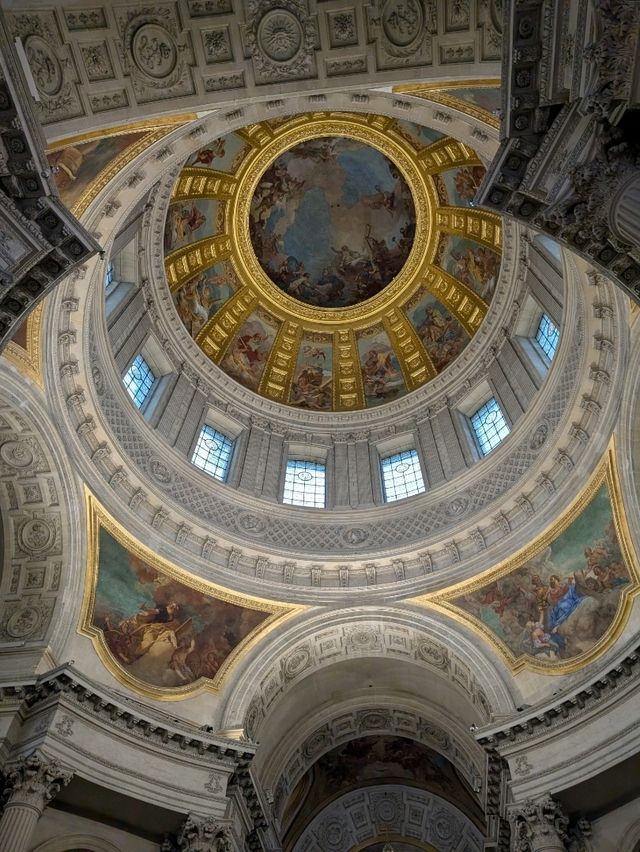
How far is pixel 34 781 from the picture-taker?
12586 mm

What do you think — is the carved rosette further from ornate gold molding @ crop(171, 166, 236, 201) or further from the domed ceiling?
the domed ceiling

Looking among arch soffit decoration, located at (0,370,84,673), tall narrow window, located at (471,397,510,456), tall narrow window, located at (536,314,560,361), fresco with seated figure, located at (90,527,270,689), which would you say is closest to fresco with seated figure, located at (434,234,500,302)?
tall narrow window, located at (536,314,560,361)

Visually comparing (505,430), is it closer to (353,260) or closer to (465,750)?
(465,750)

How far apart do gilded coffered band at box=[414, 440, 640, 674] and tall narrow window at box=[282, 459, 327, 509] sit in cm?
560

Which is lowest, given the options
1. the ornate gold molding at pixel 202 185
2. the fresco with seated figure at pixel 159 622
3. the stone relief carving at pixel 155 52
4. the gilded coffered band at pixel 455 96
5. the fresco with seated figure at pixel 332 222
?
the fresco with seated figure at pixel 159 622

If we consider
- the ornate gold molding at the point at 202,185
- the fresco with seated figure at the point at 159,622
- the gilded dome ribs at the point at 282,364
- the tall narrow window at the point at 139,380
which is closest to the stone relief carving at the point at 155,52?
the fresco with seated figure at the point at 159,622

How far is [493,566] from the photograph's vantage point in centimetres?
1767

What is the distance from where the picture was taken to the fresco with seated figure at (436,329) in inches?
1008

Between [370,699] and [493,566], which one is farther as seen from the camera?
[370,699]

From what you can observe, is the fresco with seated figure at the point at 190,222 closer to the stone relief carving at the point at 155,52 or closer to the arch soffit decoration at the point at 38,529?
the arch soffit decoration at the point at 38,529

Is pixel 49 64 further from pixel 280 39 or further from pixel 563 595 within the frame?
pixel 563 595

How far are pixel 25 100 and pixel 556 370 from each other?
14.1 meters

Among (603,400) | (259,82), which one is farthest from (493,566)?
(259,82)

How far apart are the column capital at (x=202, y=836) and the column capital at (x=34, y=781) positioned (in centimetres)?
258
